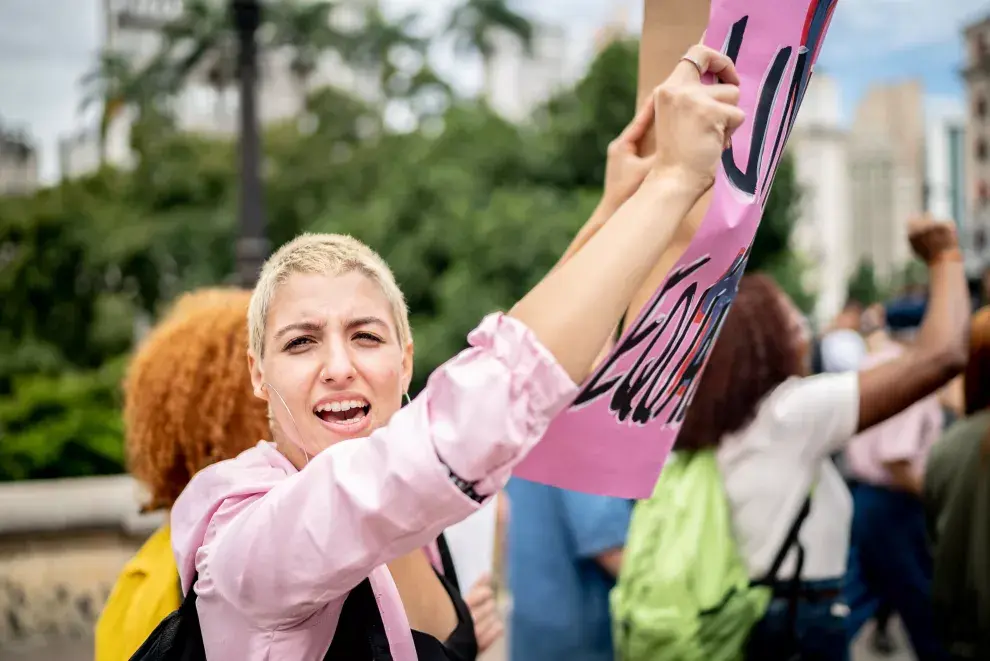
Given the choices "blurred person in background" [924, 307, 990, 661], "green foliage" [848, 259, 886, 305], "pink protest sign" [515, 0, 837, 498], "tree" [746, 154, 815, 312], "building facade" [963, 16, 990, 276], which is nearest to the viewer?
"pink protest sign" [515, 0, 837, 498]

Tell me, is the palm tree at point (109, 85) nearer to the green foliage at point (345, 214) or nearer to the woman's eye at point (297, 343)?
the green foliage at point (345, 214)

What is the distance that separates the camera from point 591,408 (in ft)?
4.62

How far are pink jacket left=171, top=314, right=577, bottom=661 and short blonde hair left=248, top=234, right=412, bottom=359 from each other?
0.31 metres

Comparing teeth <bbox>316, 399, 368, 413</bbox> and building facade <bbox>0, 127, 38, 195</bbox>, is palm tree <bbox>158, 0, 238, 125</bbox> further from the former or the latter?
teeth <bbox>316, 399, 368, 413</bbox>

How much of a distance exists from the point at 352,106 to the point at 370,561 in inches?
1239

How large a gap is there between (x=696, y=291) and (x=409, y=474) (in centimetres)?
52

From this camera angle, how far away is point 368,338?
147 centimetres

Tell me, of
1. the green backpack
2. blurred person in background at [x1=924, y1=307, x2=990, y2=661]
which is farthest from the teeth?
blurred person in background at [x1=924, y1=307, x2=990, y2=661]

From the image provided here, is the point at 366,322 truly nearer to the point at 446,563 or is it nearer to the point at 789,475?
the point at 446,563

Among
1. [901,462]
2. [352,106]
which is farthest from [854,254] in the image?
[901,462]

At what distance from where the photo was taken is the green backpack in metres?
2.75

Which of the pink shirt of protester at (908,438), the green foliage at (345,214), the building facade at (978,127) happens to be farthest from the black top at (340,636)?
the building facade at (978,127)

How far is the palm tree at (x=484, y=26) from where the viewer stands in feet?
139

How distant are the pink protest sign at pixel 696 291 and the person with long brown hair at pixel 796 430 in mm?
1418
